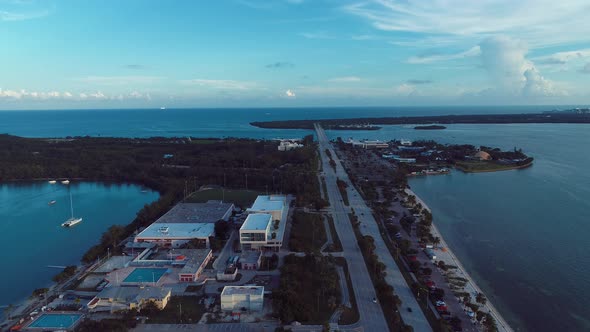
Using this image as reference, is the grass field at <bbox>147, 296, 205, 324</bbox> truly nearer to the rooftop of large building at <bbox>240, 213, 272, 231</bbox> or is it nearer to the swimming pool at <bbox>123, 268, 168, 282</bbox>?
the swimming pool at <bbox>123, 268, 168, 282</bbox>

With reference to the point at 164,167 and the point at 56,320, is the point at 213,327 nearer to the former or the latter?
the point at 56,320

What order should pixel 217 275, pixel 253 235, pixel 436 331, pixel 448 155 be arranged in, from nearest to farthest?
pixel 436 331 → pixel 217 275 → pixel 253 235 → pixel 448 155

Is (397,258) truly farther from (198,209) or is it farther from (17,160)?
(17,160)

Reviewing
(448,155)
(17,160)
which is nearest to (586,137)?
(448,155)

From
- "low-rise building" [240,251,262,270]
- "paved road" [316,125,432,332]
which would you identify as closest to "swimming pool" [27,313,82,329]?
"low-rise building" [240,251,262,270]

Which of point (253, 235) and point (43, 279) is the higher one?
point (253, 235)
